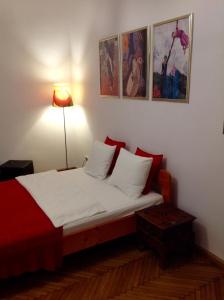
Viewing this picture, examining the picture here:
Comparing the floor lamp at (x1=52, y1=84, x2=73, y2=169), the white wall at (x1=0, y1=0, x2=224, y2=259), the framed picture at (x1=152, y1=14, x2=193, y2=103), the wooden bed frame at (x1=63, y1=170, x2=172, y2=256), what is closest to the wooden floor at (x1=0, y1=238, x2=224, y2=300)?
the wooden bed frame at (x1=63, y1=170, x2=172, y2=256)

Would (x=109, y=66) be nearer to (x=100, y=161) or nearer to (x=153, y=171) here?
(x=100, y=161)

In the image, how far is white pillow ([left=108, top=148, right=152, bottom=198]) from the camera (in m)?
2.47

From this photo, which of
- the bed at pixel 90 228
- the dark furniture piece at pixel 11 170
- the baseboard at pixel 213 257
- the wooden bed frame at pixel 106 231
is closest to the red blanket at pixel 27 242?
the bed at pixel 90 228

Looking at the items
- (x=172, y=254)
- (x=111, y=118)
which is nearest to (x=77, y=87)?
(x=111, y=118)

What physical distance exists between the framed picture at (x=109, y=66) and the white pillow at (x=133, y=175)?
101 cm

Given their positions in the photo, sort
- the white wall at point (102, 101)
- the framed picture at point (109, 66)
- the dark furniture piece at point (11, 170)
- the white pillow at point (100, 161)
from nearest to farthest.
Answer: the white wall at point (102, 101) → the white pillow at point (100, 161) → the framed picture at point (109, 66) → the dark furniture piece at point (11, 170)

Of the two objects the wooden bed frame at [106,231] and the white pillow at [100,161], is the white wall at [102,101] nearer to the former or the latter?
the wooden bed frame at [106,231]

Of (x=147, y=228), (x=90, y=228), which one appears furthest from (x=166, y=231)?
(x=90, y=228)

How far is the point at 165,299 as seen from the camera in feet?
6.12

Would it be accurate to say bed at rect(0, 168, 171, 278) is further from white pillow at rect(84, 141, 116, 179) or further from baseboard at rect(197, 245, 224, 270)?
baseboard at rect(197, 245, 224, 270)

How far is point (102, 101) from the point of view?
3547 millimetres

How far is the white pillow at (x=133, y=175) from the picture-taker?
2.47m

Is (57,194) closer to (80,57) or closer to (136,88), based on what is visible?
(136,88)

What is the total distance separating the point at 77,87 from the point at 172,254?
2.88 metres
